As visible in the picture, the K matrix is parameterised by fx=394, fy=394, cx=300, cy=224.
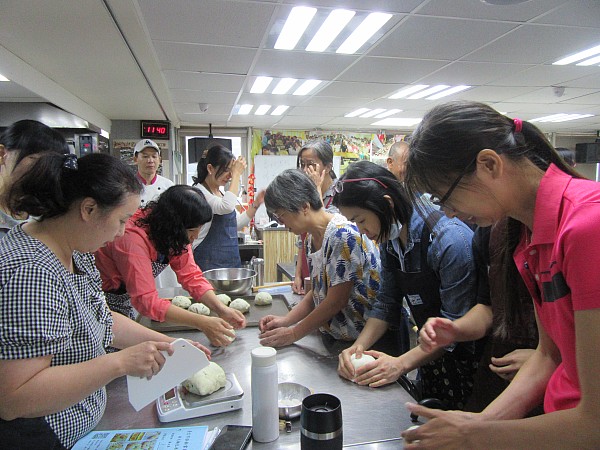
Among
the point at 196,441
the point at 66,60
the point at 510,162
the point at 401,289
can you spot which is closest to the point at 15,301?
the point at 196,441

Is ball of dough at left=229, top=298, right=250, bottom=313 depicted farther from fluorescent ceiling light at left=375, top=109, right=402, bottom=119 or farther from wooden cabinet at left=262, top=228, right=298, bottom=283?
fluorescent ceiling light at left=375, top=109, right=402, bottom=119

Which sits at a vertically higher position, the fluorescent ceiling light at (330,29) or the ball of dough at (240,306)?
the fluorescent ceiling light at (330,29)

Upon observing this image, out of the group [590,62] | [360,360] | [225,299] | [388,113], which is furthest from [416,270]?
[388,113]

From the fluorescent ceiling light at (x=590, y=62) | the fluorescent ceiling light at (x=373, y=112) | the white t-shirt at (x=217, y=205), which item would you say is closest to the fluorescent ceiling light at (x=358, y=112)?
the fluorescent ceiling light at (x=373, y=112)

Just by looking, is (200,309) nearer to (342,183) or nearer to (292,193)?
(292,193)

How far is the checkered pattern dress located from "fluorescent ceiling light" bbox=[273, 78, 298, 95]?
3.13m

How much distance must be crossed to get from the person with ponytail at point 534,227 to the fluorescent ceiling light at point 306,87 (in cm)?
319

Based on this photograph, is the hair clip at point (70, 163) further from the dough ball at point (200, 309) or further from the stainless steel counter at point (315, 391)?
the dough ball at point (200, 309)

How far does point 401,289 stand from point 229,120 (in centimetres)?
511

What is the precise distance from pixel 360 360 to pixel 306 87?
3331 millimetres

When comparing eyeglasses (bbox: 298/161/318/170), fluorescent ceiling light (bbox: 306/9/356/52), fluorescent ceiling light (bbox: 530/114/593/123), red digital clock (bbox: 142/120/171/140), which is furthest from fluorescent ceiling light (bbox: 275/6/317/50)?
fluorescent ceiling light (bbox: 530/114/593/123)

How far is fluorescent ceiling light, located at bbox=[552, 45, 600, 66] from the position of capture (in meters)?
3.07

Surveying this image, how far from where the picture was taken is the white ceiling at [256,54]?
7.24 ft

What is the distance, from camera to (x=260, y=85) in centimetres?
393
